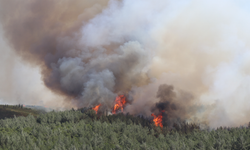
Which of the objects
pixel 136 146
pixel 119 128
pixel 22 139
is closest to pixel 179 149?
pixel 136 146

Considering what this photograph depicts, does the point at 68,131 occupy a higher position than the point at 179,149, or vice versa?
the point at 68,131

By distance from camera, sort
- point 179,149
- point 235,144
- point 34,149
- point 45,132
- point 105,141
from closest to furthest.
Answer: point 34,149, point 179,149, point 235,144, point 105,141, point 45,132

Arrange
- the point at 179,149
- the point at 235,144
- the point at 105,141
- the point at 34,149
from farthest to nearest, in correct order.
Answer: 1. the point at 105,141
2. the point at 235,144
3. the point at 179,149
4. the point at 34,149

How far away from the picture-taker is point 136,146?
5271 inches

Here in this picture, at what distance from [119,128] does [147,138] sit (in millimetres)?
36524

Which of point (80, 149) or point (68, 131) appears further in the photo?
point (68, 131)

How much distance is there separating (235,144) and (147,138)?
5766 centimetres

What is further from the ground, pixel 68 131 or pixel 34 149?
pixel 68 131

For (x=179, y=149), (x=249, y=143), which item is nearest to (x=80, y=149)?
(x=179, y=149)

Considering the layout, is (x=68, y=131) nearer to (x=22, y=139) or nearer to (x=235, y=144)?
(x=22, y=139)

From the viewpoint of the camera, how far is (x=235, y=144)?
136250mm

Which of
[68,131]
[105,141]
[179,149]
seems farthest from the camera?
[68,131]

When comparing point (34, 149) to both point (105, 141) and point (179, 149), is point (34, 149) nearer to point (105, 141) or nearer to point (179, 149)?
point (105, 141)

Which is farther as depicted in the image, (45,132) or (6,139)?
(45,132)
